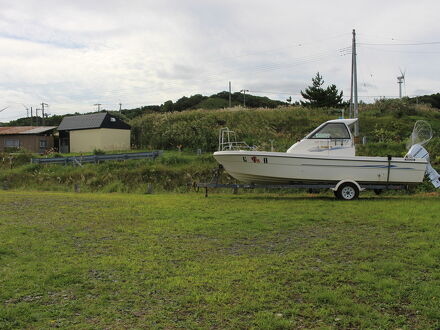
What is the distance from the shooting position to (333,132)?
42.2ft

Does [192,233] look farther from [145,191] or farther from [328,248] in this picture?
[145,191]

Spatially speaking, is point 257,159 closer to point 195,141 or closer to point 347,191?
point 347,191

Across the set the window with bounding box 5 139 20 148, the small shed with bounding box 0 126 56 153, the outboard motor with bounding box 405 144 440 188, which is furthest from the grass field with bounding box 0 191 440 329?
the window with bounding box 5 139 20 148

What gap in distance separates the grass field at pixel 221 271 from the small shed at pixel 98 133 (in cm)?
2628

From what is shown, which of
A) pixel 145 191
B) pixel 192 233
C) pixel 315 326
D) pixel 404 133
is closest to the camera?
pixel 315 326

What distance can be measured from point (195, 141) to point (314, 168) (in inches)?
580

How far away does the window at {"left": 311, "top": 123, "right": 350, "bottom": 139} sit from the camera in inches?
505

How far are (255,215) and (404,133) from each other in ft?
64.1

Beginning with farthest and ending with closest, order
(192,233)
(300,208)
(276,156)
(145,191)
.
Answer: (145,191), (276,156), (300,208), (192,233)

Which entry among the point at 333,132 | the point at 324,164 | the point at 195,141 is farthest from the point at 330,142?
the point at 195,141

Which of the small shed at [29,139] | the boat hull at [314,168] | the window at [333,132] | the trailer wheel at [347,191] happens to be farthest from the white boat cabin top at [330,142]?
the small shed at [29,139]

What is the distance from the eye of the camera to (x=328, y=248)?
241 inches

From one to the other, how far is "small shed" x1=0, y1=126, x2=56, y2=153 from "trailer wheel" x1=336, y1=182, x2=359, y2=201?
33792 mm

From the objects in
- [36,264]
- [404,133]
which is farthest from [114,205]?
[404,133]
